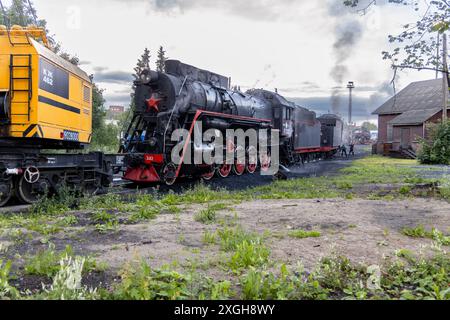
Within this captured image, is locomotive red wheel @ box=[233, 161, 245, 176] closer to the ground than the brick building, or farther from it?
closer to the ground

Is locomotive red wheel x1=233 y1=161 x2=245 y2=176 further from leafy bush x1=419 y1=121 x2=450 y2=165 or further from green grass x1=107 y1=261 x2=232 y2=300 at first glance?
leafy bush x1=419 y1=121 x2=450 y2=165

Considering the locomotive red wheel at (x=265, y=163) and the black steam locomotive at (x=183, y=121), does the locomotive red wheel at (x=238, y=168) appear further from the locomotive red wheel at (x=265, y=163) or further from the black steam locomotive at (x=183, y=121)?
the locomotive red wheel at (x=265, y=163)

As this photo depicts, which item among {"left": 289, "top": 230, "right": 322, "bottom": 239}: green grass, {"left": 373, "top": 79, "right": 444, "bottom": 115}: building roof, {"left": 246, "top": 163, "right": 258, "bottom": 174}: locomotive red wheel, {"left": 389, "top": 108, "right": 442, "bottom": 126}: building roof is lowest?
{"left": 289, "top": 230, "right": 322, "bottom": 239}: green grass

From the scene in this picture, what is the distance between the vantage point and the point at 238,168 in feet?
53.5

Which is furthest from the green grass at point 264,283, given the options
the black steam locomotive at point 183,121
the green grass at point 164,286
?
the black steam locomotive at point 183,121

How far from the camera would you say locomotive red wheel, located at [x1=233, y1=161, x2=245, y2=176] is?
16.1 meters

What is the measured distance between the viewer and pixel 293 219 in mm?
6453

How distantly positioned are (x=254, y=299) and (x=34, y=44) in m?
7.62

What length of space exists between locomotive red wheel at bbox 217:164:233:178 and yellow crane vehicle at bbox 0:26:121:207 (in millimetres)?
5742

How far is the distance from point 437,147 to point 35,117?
25.7 m

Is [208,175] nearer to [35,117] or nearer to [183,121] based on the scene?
[183,121]

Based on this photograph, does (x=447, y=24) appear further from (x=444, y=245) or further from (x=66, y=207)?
(x=66, y=207)

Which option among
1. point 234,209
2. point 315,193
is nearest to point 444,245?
point 234,209

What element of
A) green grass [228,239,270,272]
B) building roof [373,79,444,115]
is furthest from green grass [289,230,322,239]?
building roof [373,79,444,115]
